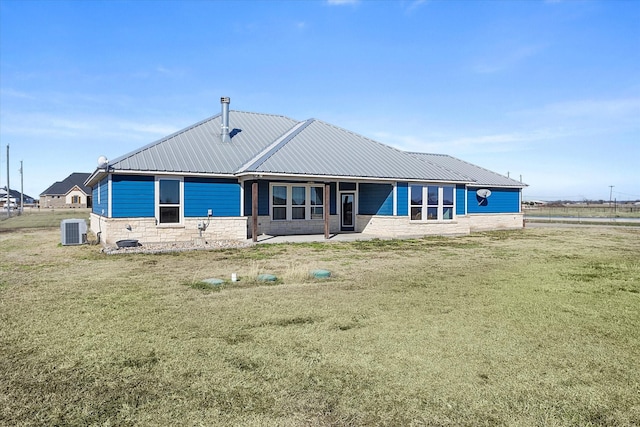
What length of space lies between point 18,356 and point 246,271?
594cm

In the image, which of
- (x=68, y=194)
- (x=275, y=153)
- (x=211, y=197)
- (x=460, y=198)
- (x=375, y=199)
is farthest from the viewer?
(x=68, y=194)

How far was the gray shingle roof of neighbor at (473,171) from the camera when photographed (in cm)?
2683

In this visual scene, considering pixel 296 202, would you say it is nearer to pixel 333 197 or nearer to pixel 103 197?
pixel 333 197

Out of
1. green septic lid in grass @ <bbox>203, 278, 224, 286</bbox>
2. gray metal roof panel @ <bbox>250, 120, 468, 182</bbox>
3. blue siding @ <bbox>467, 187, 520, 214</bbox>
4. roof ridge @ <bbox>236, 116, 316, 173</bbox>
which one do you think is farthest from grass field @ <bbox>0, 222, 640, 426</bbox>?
blue siding @ <bbox>467, 187, 520, 214</bbox>

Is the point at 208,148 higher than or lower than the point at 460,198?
higher

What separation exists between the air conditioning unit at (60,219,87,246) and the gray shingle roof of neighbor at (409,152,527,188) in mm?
19293

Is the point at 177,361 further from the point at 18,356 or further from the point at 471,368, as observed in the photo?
the point at 471,368

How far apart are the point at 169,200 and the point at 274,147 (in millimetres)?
5513

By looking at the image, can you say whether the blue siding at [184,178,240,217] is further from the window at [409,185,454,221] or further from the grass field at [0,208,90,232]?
the grass field at [0,208,90,232]

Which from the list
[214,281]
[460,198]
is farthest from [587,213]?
[214,281]

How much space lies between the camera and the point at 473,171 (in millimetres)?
28219

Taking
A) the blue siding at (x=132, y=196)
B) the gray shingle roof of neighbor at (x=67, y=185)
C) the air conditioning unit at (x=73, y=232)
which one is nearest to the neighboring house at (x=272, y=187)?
the blue siding at (x=132, y=196)

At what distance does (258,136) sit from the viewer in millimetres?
22109

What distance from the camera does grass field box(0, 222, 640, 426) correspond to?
12.0ft
